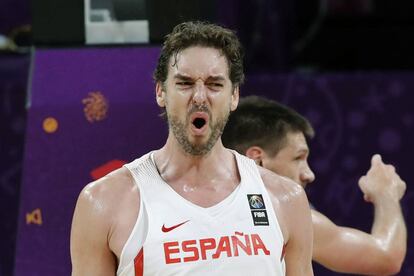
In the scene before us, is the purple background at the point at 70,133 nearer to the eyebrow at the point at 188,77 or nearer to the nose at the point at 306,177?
the nose at the point at 306,177

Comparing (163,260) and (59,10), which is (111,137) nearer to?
(59,10)

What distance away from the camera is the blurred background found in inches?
159

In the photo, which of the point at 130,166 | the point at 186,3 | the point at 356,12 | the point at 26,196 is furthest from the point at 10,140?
the point at 356,12

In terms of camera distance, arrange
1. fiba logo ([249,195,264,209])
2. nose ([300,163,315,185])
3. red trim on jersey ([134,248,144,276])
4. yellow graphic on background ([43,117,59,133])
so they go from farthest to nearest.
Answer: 1. nose ([300,163,315,185])
2. yellow graphic on background ([43,117,59,133])
3. fiba logo ([249,195,264,209])
4. red trim on jersey ([134,248,144,276])

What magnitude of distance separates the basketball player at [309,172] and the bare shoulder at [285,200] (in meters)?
0.67

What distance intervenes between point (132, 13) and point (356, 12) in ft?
11.8

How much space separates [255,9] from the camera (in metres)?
6.02

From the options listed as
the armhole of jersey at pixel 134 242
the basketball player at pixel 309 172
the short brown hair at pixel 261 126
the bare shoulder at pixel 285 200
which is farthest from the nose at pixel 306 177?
the armhole of jersey at pixel 134 242

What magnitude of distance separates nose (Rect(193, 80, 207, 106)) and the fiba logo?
1.04 feet

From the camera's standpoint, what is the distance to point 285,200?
338 cm

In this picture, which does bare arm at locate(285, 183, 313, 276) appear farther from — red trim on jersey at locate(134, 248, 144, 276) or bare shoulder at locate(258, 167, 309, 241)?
red trim on jersey at locate(134, 248, 144, 276)

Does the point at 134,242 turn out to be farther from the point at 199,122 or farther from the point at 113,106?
the point at 113,106

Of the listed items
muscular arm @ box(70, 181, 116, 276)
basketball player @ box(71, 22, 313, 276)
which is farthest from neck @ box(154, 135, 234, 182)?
muscular arm @ box(70, 181, 116, 276)

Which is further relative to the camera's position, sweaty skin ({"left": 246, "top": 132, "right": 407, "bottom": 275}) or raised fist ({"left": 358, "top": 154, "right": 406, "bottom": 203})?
raised fist ({"left": 358, "top": 154, "right": 406, "bottom": 203})
